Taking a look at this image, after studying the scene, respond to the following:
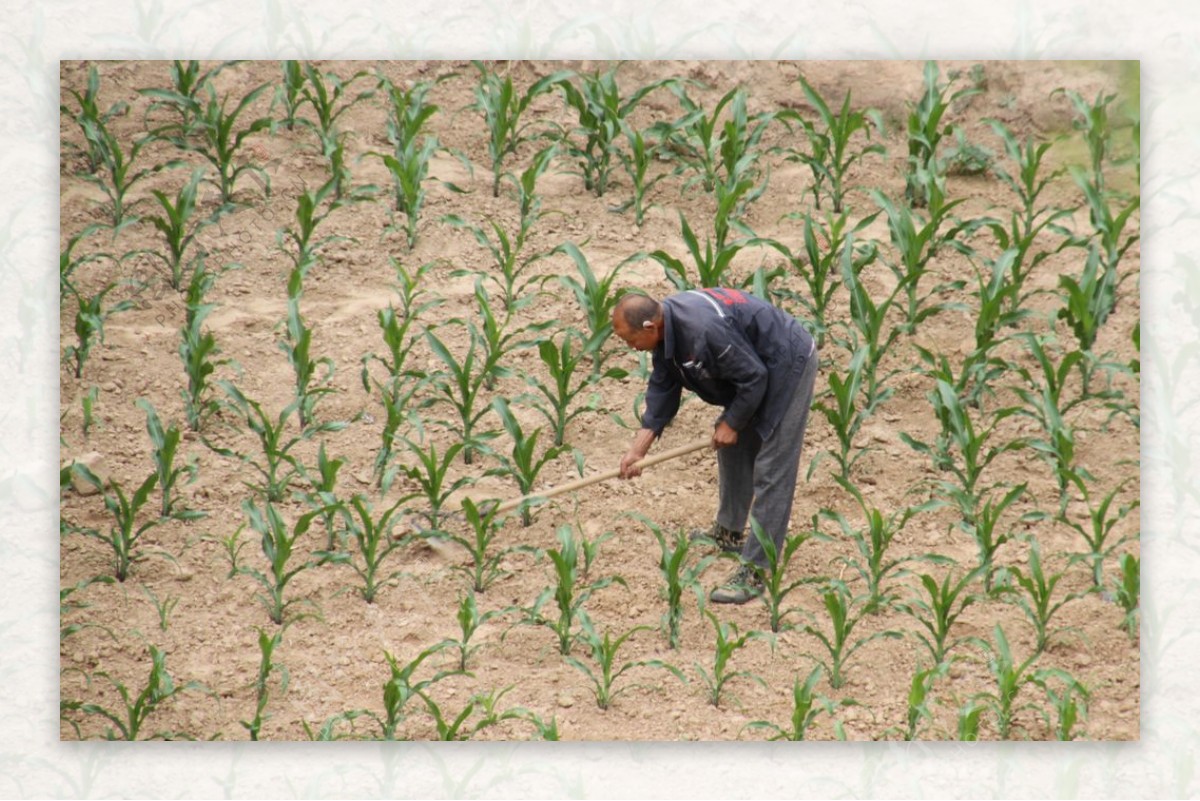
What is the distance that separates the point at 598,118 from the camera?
475cm

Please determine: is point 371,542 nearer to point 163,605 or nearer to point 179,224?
point 163,605

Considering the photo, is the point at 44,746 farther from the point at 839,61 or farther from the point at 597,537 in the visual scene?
the point at 839,61

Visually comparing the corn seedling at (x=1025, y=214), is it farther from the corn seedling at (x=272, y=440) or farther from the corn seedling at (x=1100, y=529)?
the corn seedling at (x=272, y=440)

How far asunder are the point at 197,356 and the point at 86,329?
282 millimetres

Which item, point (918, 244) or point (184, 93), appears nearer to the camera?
point (184, 93)

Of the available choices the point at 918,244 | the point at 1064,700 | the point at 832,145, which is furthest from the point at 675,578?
the point at 832,145

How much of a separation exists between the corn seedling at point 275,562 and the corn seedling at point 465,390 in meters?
0.48

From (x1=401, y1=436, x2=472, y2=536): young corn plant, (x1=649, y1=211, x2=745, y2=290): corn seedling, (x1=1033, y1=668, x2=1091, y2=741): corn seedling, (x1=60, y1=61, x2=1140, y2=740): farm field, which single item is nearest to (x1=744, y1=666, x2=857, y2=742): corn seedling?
(x1=60, y1=61, x2=1140, y2=740): farm field

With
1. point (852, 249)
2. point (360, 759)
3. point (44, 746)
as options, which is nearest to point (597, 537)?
point (360, 759)

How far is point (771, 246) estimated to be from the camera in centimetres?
489

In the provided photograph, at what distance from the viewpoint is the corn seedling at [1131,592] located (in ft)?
12.7

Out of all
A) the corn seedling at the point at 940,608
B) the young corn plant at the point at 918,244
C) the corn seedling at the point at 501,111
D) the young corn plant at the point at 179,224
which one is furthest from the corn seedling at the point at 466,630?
the young corn plant at the point at 918,244

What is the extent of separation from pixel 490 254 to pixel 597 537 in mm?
967

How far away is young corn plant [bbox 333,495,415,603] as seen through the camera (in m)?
4.08
